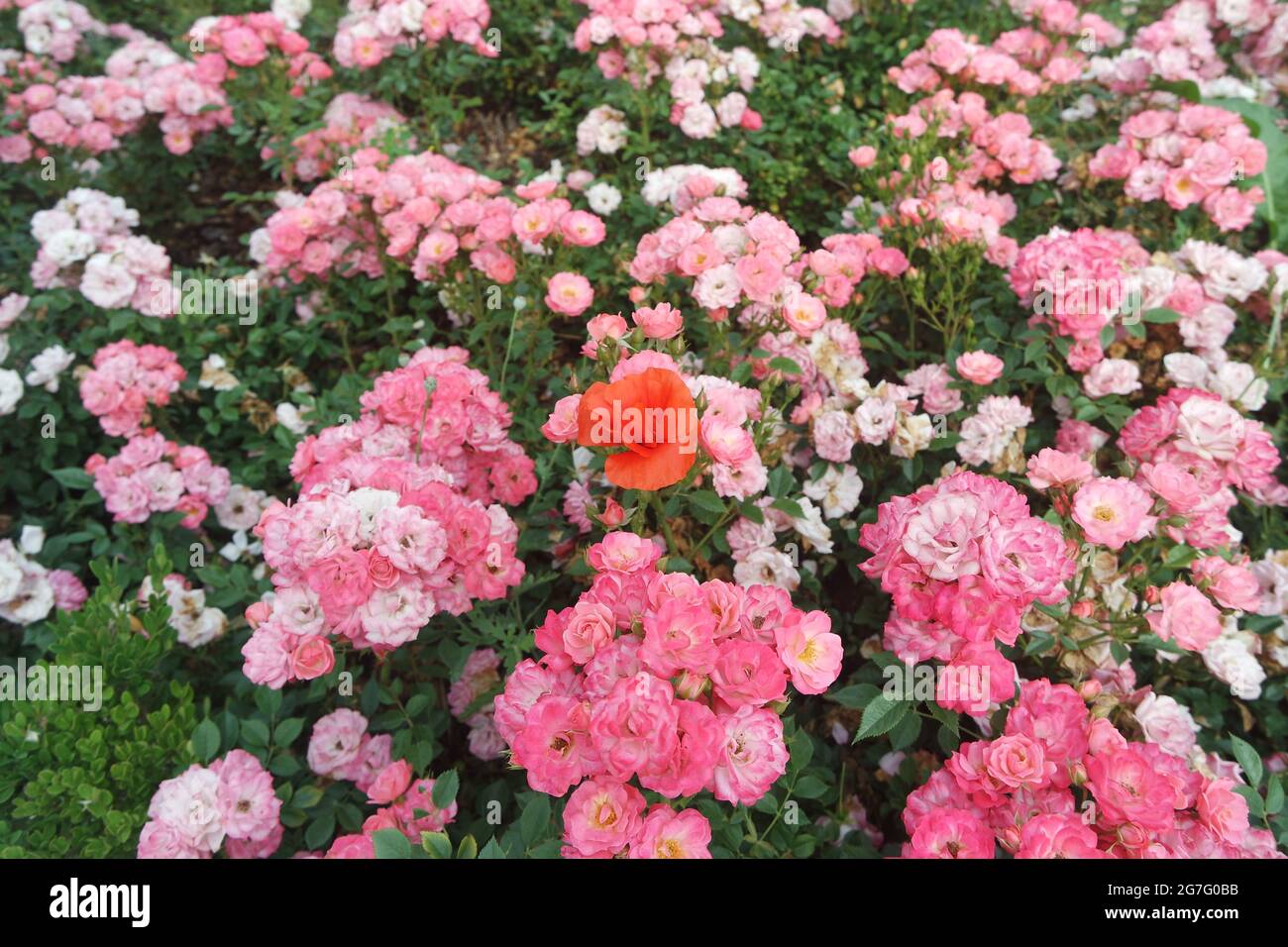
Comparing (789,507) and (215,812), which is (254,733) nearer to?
(215,812)

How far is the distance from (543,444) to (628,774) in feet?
4.13

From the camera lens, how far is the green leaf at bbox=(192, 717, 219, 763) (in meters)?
1.53

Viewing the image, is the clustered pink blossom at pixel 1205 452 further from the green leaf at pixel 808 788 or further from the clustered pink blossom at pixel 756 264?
the green leaf at pixel 808 788

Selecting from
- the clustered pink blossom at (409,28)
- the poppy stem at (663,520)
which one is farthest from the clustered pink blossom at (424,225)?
the clustered pink blossom at (409,28)

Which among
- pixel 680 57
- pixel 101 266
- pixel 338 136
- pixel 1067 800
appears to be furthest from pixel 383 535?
pixel 680 57

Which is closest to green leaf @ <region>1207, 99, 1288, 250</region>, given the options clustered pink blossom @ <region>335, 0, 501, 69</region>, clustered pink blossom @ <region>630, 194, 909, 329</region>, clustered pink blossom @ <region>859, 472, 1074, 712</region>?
clustered pink blossom @ <region>630, 194, 909, 329</region>

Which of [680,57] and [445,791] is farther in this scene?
[680,57]

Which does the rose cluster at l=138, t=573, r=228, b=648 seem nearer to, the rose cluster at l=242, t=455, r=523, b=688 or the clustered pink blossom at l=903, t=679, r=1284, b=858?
the rose cluster at l=242, t=455, r=523, b=688

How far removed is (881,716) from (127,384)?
2.20 metres

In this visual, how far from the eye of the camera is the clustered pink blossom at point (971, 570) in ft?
3.74

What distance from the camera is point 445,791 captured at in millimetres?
1307

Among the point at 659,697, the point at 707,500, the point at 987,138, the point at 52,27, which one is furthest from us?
the point at 52,27

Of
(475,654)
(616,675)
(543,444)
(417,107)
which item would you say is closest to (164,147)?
(417,107)
